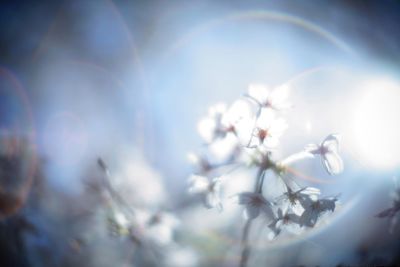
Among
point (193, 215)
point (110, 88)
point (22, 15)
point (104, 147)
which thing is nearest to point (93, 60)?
point (110, 88)

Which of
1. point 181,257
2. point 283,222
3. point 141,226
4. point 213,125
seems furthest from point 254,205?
point 181,257

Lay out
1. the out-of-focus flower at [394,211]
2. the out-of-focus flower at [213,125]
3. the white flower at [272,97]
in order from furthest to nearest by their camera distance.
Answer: the out-of-focus flower at [213,125] < the white flower at [272,97] < the out-of-focus flower at [394,211]

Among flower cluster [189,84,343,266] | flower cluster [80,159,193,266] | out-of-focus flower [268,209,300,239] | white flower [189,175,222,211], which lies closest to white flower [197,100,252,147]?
flower cluster [189,84,343,266]

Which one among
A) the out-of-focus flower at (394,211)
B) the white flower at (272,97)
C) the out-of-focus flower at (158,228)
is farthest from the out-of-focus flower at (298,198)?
the out-of-focus flower at (158,228)

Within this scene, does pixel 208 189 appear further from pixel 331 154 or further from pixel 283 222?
pixel 331 154

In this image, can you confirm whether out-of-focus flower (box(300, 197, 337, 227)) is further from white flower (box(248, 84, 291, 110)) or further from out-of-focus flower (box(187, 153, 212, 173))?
out-of-focus flower (box(187, 153, 212, 173))

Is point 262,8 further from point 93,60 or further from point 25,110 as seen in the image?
point 25,110

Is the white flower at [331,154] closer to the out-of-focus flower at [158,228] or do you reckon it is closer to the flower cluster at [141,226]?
the flower cluster at [141,226]
